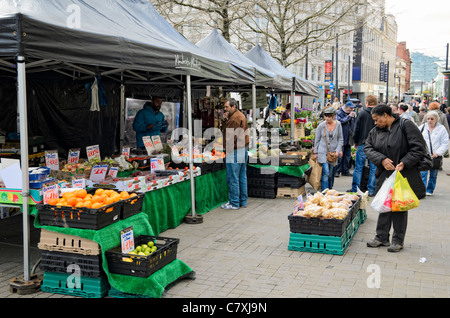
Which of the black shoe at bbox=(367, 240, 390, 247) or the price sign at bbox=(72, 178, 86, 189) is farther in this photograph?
the black shoe at bbox=(367, 240, 390, 247)

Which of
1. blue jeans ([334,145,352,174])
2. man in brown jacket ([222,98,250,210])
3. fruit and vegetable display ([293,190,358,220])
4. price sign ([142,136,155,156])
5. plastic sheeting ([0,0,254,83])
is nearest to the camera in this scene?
plastic sheeting ([0,0,254,83])

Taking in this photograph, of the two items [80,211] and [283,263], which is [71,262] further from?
[283,263]

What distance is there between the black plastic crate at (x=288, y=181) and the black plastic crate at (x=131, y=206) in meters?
5.06

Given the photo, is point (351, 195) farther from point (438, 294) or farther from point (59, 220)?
point (59, 220)

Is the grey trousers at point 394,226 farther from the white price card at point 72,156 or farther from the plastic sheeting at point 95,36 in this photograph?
the white price card at point 72,156

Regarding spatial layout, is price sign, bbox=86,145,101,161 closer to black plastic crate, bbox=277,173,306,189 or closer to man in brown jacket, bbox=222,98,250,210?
man in brown jacket, bbox=222,98,250,210

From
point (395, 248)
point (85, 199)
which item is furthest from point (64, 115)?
point (395, 248)

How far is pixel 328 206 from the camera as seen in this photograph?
641 centimetres

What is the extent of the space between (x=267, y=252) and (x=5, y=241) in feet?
12.0

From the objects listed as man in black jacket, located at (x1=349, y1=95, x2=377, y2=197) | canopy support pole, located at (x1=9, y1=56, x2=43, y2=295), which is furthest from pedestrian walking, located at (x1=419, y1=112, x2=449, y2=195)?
canopy support pole, located at (x1=9, y1=56, x2=43, y2=295)

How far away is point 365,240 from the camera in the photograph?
6641mm

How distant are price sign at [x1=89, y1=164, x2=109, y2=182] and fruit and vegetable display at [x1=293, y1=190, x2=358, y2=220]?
2.90m

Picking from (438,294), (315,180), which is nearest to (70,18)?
(438,294)

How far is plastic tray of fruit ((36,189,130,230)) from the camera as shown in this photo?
446 cm
